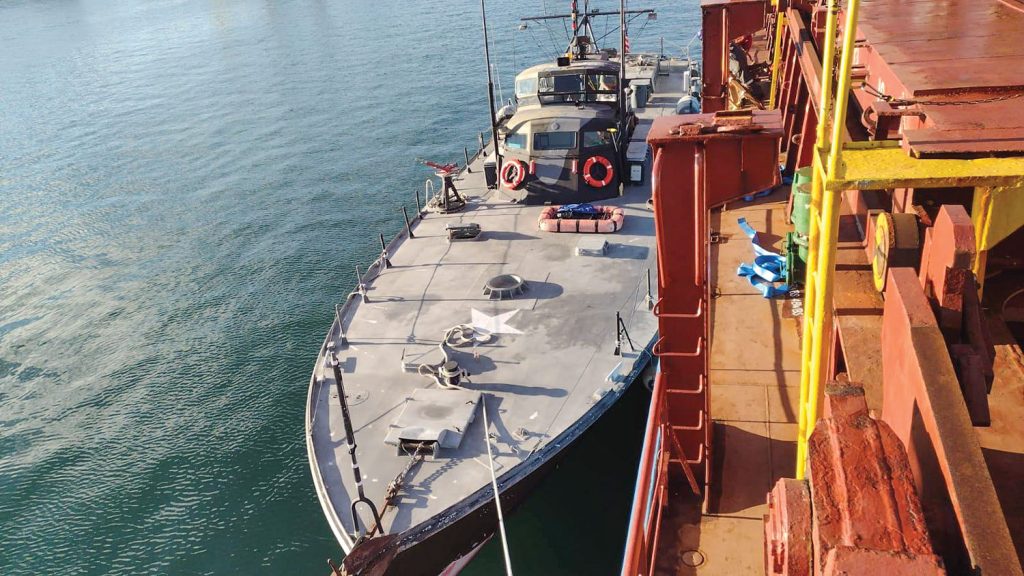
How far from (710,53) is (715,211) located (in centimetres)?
554

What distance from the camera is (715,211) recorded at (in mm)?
15852

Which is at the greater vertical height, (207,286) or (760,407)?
(760,407)

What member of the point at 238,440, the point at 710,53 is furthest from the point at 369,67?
the point at 238,440

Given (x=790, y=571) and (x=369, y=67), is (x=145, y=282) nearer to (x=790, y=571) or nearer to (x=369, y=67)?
(x=790, y=571)

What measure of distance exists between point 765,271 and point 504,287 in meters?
5.40

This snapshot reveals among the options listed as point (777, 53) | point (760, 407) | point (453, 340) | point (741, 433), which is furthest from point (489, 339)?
point (777, 53)

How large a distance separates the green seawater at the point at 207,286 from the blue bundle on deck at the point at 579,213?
4918 mm

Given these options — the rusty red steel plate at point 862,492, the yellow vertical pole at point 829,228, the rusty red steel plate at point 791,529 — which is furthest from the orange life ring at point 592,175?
the rusty red steel plate at point 862,492

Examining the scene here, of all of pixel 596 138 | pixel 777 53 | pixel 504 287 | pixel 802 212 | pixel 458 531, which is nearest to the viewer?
pixel 802 212

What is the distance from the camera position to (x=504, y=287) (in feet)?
50.4

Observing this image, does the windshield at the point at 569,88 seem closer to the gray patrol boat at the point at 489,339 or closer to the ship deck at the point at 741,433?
the gray patrol boat at the point at 489,339

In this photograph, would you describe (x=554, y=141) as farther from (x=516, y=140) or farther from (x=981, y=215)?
(x=981, y=215)

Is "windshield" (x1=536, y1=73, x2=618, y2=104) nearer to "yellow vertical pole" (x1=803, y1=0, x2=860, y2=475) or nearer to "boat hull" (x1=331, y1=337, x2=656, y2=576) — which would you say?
"boat hull" (x1=331, y1=337, x2=656, y2=576)

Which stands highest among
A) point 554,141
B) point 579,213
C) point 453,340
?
point 554,141
